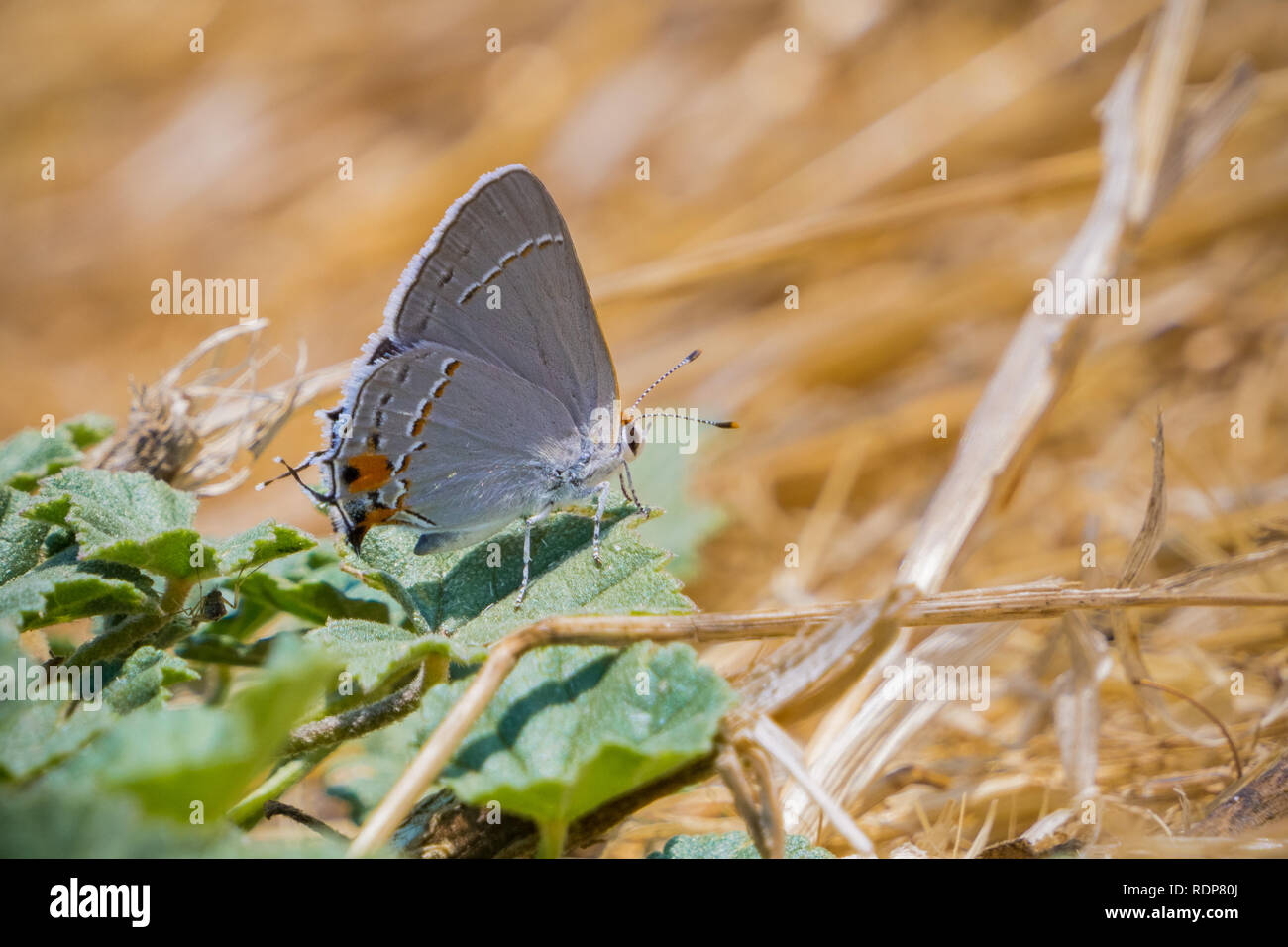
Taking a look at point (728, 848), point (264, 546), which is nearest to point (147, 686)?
point (264, 546)

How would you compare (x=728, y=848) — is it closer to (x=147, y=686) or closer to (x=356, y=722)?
(x=356, y=722)

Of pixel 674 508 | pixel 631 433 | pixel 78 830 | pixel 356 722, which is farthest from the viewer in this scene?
pixel 674 508

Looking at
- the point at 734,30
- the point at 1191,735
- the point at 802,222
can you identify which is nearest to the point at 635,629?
the point at 1191,735

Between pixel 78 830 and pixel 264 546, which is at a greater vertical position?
Result: pixel 264 546

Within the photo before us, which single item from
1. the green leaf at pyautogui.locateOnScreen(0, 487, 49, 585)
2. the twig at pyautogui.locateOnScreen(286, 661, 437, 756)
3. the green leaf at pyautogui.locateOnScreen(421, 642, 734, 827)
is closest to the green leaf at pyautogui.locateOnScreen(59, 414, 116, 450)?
the green leaf at pyautogui.locateOnScreen(0, 487, 49, 585)

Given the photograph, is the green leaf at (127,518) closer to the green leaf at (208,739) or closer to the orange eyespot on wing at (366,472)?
the orange eyespot on wing at (366,472)

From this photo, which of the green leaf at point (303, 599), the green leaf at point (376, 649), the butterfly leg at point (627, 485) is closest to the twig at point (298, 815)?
the green leaf at point (376, 649)

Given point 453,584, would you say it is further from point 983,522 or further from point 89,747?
point 983,522
